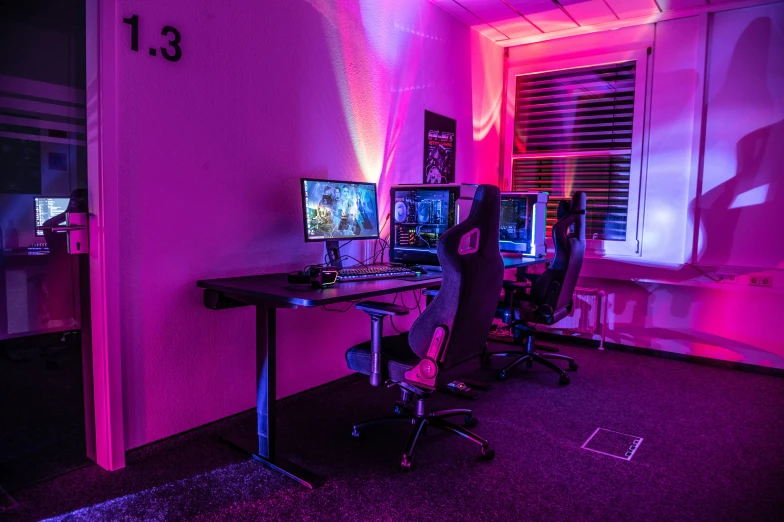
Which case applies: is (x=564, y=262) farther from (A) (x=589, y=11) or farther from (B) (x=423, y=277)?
(A) (x=589, y=11)

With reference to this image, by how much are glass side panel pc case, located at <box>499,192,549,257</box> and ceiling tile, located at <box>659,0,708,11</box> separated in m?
1.72

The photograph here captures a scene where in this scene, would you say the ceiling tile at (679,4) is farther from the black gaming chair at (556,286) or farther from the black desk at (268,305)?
the black desk at (268,305)

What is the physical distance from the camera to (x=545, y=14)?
14.7ft

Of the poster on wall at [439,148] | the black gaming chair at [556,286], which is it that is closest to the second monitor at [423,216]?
the black gaming chair at [556,286]

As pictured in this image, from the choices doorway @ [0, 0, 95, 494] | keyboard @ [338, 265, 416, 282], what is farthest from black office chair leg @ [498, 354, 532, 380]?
doorway @ [0, 0, 95, 494]

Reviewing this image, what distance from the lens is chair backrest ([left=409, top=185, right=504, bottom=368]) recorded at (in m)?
2.17

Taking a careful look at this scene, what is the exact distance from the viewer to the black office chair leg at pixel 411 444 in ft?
7.92

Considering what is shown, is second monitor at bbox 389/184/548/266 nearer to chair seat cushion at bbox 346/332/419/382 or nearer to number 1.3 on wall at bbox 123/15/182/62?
chair seat cushion at bbox 346/332/419/382

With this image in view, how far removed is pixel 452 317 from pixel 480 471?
2.60 feet

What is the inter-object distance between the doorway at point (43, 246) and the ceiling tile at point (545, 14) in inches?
127

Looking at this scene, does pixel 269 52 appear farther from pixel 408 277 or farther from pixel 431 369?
pixel 431 369

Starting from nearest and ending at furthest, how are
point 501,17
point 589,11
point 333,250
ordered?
point 333,250
point 589,11
point 501,17

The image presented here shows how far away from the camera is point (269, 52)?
2.96 m

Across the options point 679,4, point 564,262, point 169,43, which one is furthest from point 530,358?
point 169,43
